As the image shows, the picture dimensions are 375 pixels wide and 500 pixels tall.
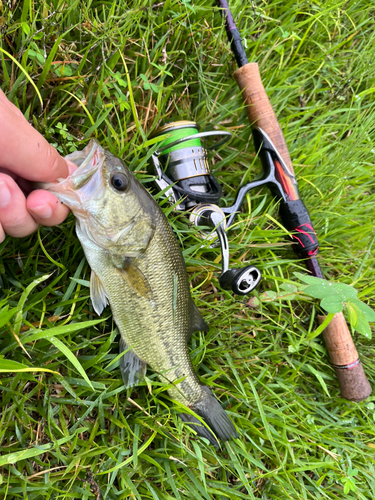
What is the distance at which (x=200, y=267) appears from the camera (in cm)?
265

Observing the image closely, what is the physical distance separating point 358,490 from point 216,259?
2.29 m

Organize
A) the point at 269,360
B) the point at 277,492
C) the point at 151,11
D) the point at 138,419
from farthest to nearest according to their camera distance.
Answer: the point at 269,360, the point at 277,492, the point at 151,11, the point at 138,419

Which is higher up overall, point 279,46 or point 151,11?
point 151,11

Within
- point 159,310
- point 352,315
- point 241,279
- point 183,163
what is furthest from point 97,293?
point 352,315

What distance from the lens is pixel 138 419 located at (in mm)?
2305

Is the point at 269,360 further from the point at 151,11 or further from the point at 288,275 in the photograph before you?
the point at 151,11

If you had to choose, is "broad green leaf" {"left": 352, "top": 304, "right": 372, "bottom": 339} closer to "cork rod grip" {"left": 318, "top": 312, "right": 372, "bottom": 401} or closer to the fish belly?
"cork rod grip" {"left": 318, "top": 312, "right": 372, "bottom": 401}

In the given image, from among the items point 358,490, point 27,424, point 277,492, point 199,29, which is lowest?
point 358,490

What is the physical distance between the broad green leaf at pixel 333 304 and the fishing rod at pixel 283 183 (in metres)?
0.64

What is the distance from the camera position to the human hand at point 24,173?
161cm

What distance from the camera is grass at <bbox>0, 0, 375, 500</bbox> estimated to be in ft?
6.84

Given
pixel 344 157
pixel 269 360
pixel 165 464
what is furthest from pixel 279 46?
pixel 165 464

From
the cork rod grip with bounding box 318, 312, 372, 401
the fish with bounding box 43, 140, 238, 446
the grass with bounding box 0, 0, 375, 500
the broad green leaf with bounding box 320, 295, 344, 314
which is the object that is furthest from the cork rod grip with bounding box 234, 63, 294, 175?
the cork rod grip with bounding box 318, 312, 372, 401

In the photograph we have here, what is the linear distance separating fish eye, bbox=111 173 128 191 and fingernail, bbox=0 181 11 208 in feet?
1.79
